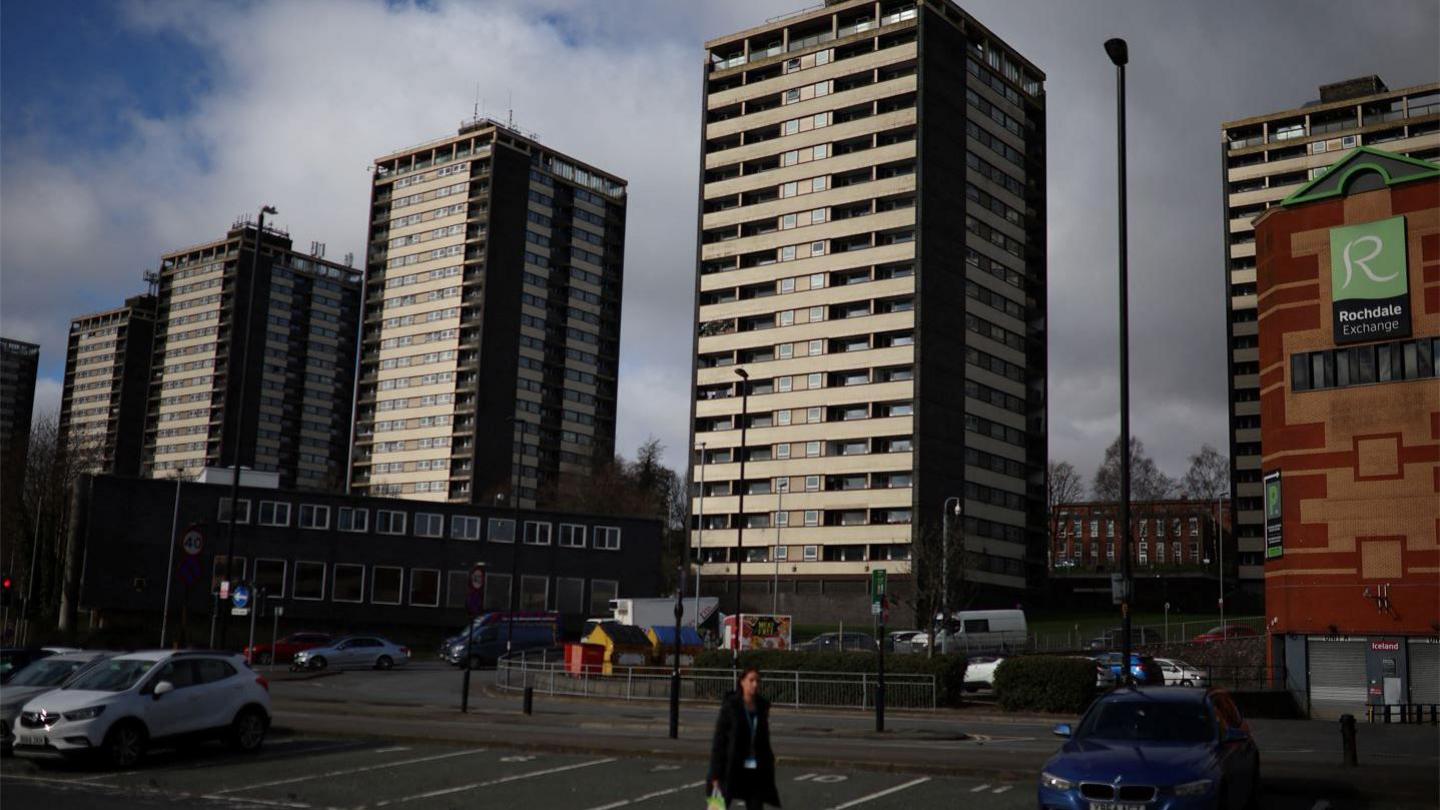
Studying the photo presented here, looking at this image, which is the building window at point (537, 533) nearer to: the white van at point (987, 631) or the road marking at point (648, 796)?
the white van at point (987, 631)

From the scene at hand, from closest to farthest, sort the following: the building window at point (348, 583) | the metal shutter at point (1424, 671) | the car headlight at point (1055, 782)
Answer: the car headlight at point (1055, 782) → the metal shutter at point (1424, 671) → the building window at point (348, 583)

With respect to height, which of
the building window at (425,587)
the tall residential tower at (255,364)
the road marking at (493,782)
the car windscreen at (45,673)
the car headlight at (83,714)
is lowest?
the road marking at (493,782)

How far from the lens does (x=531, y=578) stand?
3078 inches

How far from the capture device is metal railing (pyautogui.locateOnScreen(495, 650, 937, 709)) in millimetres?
35250

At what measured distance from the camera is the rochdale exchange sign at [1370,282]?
153 feet

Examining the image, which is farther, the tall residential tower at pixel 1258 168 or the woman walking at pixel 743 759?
the tall residential tower at pixel 1258 168

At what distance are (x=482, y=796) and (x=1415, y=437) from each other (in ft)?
134

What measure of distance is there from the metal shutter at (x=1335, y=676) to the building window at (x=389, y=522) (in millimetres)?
49900

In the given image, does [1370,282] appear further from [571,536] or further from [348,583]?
[348,583]

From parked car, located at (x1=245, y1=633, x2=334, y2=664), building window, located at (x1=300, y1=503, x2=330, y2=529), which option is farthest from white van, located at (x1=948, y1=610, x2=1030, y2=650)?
building window, located at (x1=300, y1=503, x2=330, y2=529)

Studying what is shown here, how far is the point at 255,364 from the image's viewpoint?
156 m

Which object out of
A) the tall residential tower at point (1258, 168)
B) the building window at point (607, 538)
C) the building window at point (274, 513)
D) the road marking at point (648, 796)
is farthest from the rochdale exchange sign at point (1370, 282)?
the tall residential tower at point (1258, 168)

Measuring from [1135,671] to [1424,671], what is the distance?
824 inches

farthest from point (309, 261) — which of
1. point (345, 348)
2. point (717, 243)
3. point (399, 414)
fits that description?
point (717, 243)
